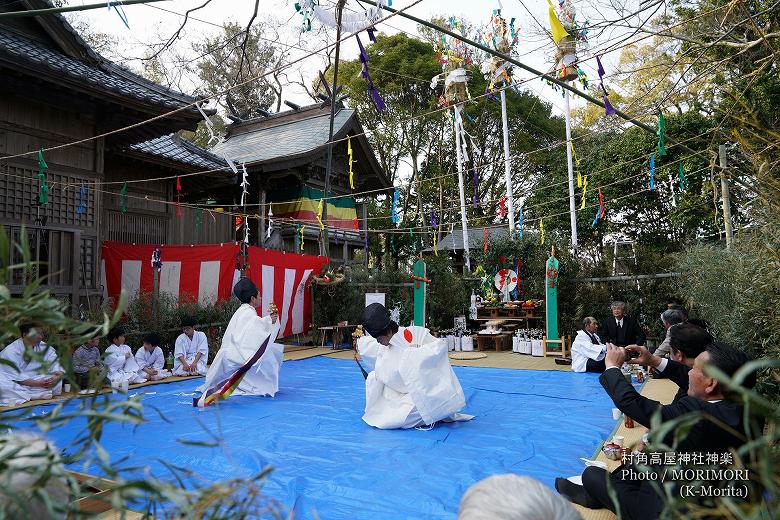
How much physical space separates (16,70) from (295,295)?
6477 mm

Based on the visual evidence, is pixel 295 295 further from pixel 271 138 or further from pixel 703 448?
pixel 703 448

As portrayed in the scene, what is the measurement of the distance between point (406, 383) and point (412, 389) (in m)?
0.08

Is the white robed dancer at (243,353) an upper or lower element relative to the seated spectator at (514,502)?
lower

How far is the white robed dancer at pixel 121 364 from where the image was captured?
6.53m

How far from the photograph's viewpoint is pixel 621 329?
25.1ft

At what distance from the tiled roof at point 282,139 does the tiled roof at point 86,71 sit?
159 inches

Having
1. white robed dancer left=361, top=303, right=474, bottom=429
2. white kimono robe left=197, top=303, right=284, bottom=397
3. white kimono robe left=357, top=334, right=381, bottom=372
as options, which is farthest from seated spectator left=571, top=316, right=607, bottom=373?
white kimono robe left=197, top=303, right=284, bottom=397

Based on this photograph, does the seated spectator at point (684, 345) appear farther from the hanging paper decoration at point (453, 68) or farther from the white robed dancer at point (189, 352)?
the hanging paper decoration at point (453, 68)

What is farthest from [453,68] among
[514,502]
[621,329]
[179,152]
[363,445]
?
[514,502]

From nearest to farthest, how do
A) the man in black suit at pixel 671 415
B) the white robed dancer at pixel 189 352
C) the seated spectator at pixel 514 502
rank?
the seated spectator at pixel 514 502
the man in black suit at pixel 671 415
the white robed dancer at pixel 189 352

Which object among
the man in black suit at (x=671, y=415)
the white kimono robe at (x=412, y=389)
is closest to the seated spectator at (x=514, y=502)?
the man in black suit at (x=671, y=415)

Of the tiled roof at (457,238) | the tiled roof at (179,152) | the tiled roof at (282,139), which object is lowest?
the tiled roof at (457,238)

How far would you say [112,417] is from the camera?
0.78 meters

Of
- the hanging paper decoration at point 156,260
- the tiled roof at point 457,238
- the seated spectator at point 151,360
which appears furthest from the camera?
the tiled roof at point 457,238
